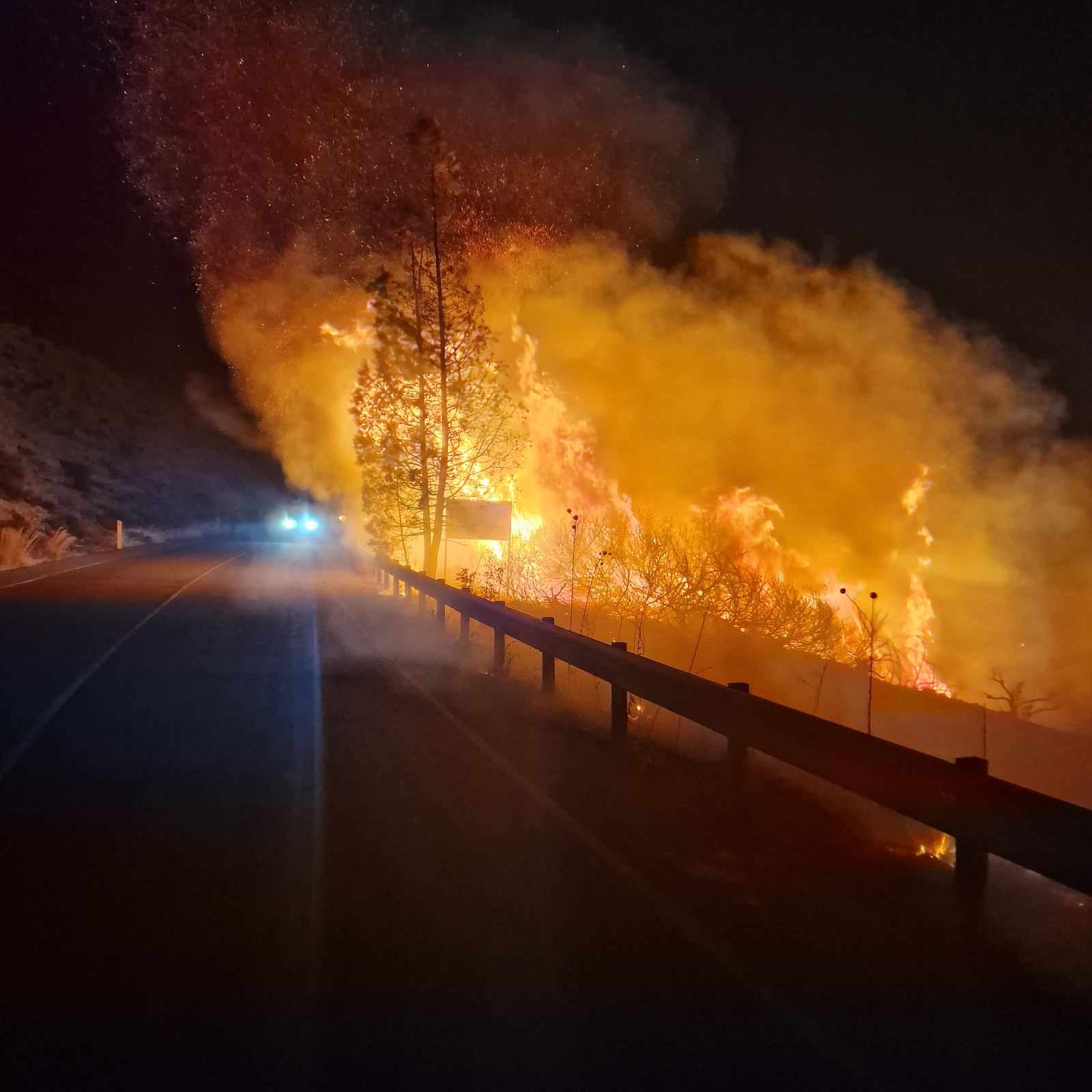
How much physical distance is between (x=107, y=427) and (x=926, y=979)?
324ft

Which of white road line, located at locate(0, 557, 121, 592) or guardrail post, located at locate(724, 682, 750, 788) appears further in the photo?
white road line, located at locate(0, 557, 121, 592)

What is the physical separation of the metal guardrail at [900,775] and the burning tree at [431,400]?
69.1 ft

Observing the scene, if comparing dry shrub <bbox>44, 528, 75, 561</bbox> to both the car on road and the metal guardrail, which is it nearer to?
the metal guardrail

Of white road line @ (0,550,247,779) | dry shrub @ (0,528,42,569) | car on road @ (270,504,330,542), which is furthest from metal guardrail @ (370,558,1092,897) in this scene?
car on road @ (270,504,330,542)

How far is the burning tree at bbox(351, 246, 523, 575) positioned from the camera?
3103cm

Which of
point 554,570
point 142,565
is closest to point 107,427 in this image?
point 142,565

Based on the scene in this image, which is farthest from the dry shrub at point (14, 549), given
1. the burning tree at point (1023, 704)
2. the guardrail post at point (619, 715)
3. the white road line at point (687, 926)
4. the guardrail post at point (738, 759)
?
the guardrail post at point (738, 759)

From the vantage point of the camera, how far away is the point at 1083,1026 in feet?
14.5

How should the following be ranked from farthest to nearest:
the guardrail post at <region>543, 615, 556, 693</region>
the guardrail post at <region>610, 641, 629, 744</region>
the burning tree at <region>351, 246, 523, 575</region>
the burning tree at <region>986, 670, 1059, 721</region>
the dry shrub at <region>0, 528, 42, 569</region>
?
the dry shrub at <region>0, 528, 42, 569</region> → the burning tree at <region>351, 246, 523, 575</region> → the burning tree at <region>986, 670, 1059, 721</region> → the guardrail post at <region>543, 615, 556, 693</region> → the guardrail post at <region>610, 641, 629, 744</region>

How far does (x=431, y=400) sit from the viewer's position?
31750 millimetres

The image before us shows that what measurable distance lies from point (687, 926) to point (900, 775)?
1526 millimetres

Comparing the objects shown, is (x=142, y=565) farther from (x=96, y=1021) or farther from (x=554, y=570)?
(x=96, y=1021)

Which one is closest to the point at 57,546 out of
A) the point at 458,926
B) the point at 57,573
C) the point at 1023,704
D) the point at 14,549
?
the point at 14,549

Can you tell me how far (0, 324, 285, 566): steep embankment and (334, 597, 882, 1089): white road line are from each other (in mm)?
28912
